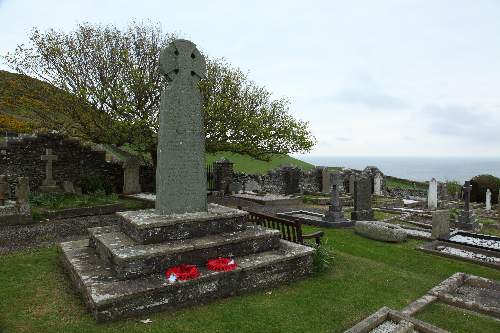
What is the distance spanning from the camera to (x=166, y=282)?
570 cm

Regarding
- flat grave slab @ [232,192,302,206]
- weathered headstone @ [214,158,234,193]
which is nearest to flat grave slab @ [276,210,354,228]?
flat grave slab @ [232,192,302,206]

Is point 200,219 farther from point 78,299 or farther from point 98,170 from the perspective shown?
point 98,170

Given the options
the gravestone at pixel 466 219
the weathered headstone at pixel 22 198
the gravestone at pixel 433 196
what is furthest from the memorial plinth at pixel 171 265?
the gravestone at pixel 433 196

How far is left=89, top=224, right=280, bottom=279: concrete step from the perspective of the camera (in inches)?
233

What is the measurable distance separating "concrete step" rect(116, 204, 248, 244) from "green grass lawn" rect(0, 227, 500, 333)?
1.42 m

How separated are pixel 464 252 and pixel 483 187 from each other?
18.7 meters

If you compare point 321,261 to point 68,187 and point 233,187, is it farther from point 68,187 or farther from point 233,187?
point 233,187

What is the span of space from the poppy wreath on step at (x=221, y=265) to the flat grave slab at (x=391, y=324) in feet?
7.32

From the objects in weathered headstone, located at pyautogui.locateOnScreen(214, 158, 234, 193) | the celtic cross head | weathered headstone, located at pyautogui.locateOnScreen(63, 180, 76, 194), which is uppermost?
the celtic cross head

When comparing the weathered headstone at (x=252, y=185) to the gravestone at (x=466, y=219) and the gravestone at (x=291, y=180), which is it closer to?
the gravestone at (x=291, y=180)

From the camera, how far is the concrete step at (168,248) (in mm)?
5906

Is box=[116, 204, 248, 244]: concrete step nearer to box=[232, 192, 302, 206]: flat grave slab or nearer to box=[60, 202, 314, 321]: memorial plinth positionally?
box=[60, 202, 314, 321]: memorial plinth

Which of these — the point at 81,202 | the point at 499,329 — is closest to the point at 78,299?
the point at 499,329

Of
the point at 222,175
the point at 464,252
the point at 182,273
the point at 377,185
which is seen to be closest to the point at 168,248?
the point at 182,273
